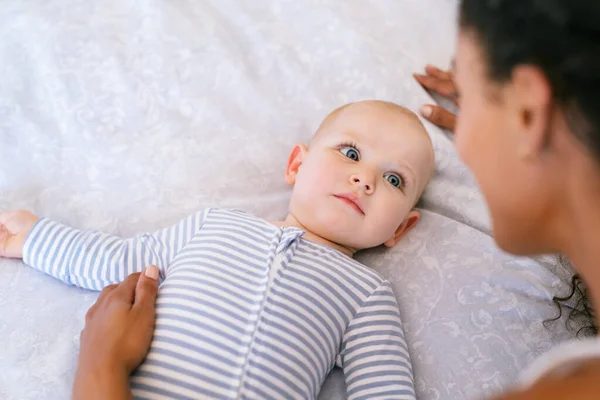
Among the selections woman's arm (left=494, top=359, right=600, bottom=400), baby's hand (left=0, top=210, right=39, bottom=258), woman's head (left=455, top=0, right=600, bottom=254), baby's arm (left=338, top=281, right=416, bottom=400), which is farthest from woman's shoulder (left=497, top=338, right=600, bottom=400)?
baby's hand (left=0, top=210, right=39, bottom=258)

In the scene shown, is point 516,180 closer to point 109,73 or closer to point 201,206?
point 201,206

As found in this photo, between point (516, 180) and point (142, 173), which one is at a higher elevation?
point (516, 180)

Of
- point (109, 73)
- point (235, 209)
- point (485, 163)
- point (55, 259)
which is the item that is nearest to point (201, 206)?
point (235, 209)

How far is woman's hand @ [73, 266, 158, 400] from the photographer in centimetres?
88

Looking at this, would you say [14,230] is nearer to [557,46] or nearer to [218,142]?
[218,142]

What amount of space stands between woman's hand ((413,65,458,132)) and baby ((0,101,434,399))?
164 mm

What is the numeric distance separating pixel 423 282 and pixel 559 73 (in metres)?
0.68

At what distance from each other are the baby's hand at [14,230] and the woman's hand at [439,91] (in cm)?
92

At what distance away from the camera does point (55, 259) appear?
1143 millimetres

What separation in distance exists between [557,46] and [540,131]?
9cm

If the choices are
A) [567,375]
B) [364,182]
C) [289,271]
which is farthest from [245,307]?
[567,375]

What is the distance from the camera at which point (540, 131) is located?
24.4 inches

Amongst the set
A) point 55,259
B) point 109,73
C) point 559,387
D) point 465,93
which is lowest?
point 55,259

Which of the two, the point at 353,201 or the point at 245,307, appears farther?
the point at 353,201
